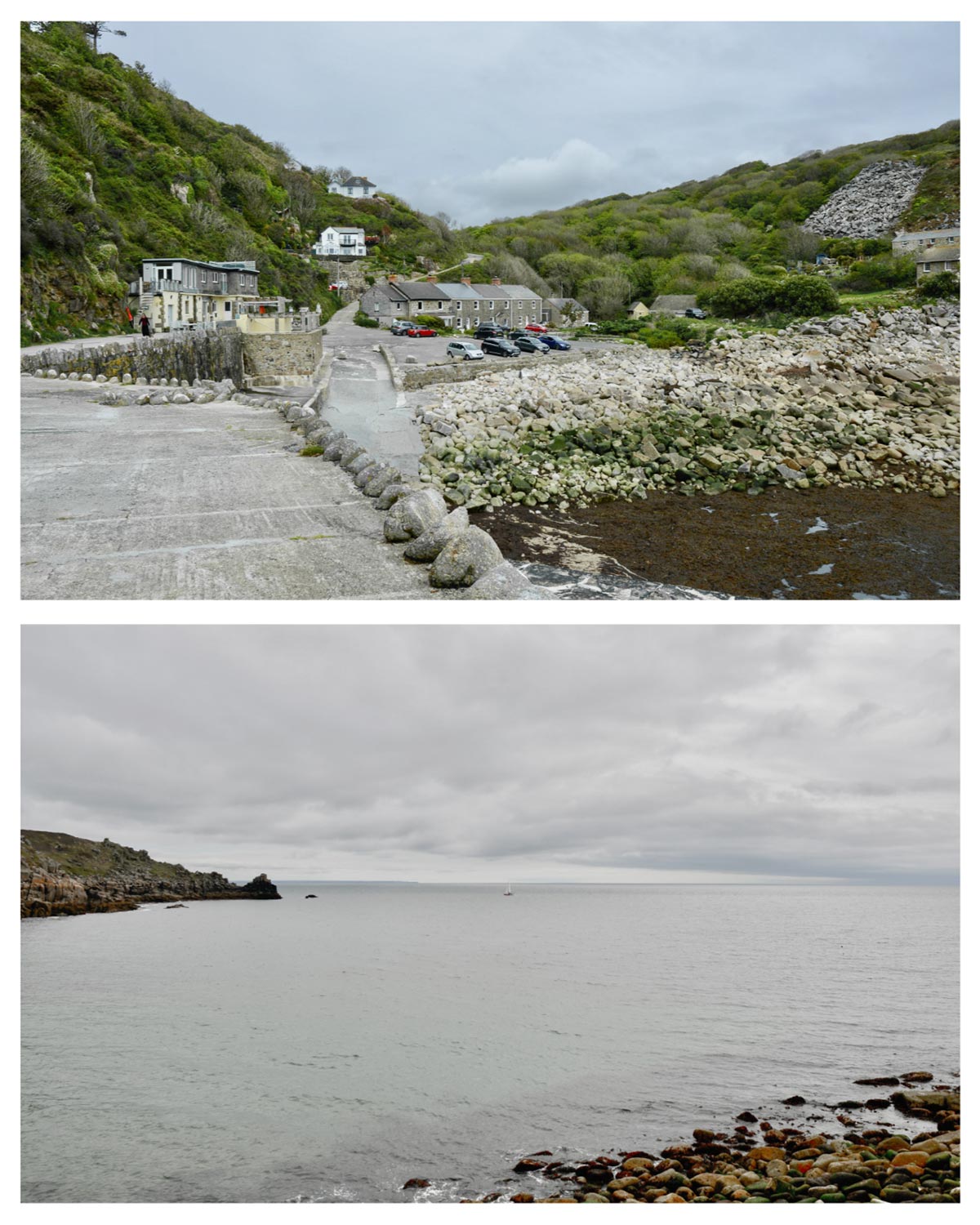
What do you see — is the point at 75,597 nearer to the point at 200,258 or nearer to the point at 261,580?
the point at 261,580

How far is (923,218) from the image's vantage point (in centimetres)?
2372

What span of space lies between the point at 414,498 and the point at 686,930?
32930 mm

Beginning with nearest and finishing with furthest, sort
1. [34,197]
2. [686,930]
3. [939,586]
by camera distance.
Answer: [939,586] < [34,197] < [686,930]

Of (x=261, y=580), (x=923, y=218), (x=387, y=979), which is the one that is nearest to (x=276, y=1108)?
(x=261, y=580)

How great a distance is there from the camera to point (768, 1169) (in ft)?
19.6

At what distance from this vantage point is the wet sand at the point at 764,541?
31.6ft

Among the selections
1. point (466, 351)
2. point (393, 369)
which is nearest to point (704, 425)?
point (393, 369)

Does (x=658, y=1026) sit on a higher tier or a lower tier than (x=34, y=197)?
lower

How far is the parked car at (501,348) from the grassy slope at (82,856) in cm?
1704

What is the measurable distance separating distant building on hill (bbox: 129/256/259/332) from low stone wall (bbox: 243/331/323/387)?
6.60 ft

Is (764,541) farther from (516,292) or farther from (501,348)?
(516,292)

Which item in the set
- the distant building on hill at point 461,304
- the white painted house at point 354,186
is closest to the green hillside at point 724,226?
the distant building on hill at point 461,304

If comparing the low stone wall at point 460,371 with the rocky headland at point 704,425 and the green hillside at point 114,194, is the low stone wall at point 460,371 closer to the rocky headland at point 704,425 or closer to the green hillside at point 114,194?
the rocky headland at point 704,425

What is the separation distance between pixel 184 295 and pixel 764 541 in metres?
19.8
